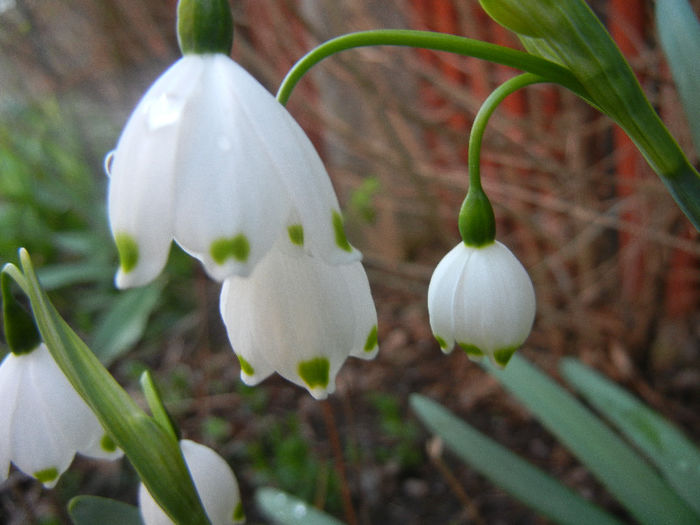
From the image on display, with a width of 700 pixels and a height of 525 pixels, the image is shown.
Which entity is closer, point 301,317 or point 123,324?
point 301,317

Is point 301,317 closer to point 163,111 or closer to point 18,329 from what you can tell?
point 163,111

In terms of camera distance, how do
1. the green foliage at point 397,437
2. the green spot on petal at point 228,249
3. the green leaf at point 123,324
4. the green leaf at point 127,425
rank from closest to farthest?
the green spot on petal at point 228,249 < the green leaf at point 127,425 < the green foliage at point 397,437 < the green leaf at point 123,324

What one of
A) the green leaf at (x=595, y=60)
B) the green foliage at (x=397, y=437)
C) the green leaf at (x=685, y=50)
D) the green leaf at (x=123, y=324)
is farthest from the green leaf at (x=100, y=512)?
the green leaf at (x=123, y=324)

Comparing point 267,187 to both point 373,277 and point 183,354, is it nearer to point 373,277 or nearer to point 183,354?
point 373,277

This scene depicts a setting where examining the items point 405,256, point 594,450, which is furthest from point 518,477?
point 405,256

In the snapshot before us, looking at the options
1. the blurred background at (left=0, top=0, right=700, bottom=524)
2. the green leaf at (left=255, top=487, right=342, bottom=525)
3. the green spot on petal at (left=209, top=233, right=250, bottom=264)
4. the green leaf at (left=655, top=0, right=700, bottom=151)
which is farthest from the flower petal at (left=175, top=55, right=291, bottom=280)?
the blurred background at (left=0, top=0, right=700, bottom=524)

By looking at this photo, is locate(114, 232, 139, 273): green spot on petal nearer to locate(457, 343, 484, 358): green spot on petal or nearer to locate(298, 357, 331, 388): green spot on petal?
locate(298, 357, 331, 388): green spot on petal

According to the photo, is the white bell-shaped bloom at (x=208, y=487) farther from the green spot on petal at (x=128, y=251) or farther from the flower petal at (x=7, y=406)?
the green spot on petal at (x=128, y=251)
